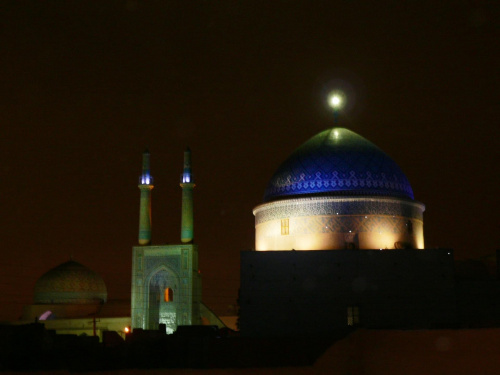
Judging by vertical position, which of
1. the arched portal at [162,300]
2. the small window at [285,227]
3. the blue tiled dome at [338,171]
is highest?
the blue tiled dome at [338,171]

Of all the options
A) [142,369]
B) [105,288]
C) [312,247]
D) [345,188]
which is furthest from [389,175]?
[105,288]

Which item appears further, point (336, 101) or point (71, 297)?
point (71, 297)

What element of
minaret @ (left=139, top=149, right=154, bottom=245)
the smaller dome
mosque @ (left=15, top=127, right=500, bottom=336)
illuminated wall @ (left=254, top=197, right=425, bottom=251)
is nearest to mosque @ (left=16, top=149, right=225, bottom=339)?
minaret @ (left=139, top=149, right=154, bottom=245)

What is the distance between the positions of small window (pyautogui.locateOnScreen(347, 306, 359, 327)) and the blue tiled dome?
122 inches

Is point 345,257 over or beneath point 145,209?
beneath

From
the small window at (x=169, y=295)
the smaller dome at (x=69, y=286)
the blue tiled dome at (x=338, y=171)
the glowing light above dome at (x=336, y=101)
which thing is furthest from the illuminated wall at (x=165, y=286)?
the glowing light above dome at (x=336, y=101)

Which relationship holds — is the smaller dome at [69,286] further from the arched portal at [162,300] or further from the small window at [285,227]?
the small window at [285,227]

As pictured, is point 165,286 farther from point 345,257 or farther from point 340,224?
point 345,257

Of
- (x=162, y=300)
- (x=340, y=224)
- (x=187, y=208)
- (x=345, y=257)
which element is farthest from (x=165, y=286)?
Answer: (x=345, y=257)

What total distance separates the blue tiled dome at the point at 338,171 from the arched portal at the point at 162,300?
954 cm

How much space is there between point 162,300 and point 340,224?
1174cm

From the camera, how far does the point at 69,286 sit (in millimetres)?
35844

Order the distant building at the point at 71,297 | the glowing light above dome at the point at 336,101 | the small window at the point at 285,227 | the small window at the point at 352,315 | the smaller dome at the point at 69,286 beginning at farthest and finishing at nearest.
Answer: the smaller dome at the point at 69,286
the distant building at the point at 71,297
the glowing light above dome at the point at 336,101
the small window at the point at 285,227
the small window at the point at 352,315

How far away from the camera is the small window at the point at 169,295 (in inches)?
1206
